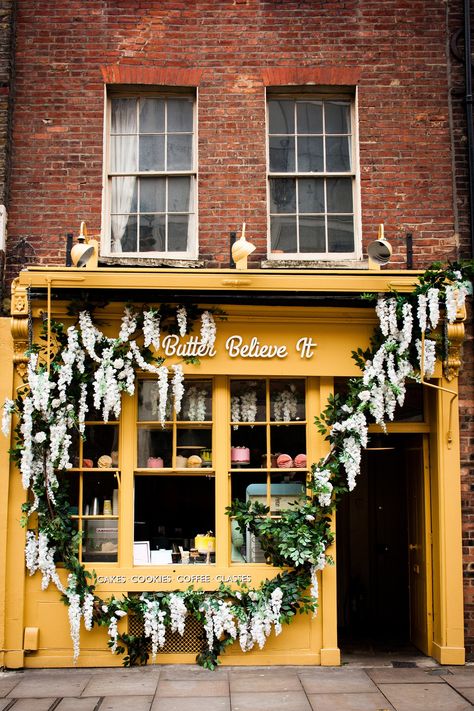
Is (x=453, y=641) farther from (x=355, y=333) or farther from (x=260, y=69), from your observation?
(x=260, y=69)

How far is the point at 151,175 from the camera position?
31.4 ft

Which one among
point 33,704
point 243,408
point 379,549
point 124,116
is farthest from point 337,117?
point 33,704

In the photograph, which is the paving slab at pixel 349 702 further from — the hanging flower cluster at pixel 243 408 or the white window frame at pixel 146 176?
the white window frame at pixel 146 176

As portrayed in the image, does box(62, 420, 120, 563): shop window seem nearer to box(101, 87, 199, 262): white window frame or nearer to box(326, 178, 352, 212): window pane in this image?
box(101, 87, 199, 262): white window frame

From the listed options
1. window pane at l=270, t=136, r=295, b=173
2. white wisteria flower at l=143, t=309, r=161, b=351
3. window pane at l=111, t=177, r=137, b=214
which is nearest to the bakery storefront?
white wisteria flower at l=143, t=309, r=161, b=351

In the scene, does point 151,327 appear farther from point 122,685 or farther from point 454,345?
point 122,685

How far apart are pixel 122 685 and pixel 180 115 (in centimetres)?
669

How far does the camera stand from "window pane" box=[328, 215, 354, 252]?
31.3ft

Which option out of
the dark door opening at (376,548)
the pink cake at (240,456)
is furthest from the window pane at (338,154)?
the dark door opening at (376,548)

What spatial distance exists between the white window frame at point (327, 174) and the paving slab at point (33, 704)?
5397 mm

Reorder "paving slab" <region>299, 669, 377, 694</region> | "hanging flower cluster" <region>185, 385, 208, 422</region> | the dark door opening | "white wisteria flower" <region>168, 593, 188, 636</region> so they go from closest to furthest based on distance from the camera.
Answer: "paving slab" <region>299, 669, 377, 694</region>, "white wisteria flower" <region>168, 593, 188, 636</region>, "hanging flower cluster" <region>185, 385, 208, 422</region>, the dark door opening

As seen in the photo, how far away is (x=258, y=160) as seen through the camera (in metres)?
9.42

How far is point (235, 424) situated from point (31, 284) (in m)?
2.84

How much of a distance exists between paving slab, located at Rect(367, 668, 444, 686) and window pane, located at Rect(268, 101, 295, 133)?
21.3 feet
